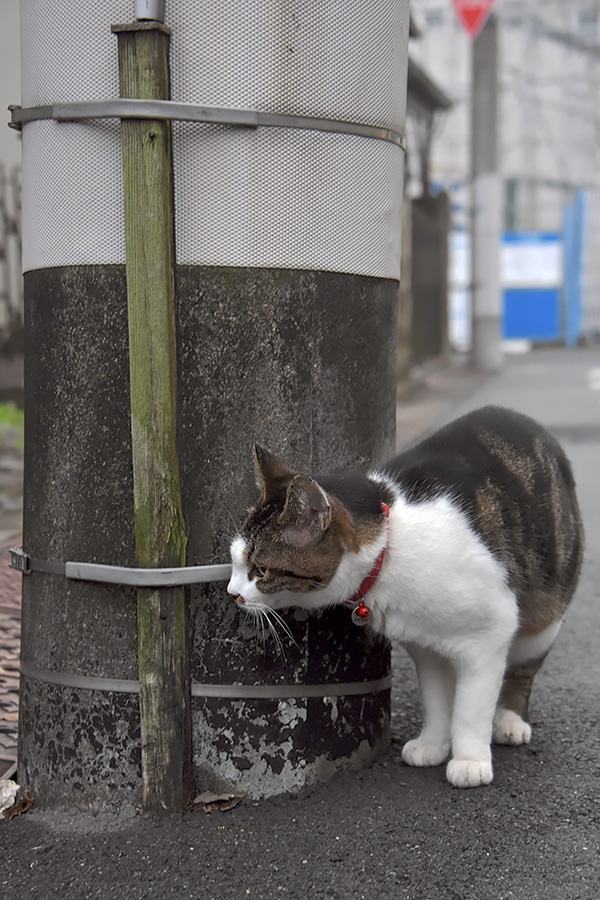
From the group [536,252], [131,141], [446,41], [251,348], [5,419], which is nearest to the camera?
[131,141]

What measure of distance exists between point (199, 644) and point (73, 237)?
110 centimetres

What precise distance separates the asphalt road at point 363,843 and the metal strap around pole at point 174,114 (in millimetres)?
1755

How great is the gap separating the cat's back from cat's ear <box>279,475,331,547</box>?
14.9 inches

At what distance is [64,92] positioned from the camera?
253cm

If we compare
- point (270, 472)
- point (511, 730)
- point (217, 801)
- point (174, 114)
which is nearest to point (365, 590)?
point (270, 472)

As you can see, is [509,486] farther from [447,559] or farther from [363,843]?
[363,843]

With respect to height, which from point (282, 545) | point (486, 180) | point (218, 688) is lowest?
point (218, 688)

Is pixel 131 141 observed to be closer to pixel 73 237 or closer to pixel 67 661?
pixel 73 237

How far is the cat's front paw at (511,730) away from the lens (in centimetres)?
315

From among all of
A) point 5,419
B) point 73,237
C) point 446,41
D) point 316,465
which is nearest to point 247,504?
point 316,465

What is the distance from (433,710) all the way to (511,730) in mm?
323

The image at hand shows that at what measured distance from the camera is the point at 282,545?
248 centimetres

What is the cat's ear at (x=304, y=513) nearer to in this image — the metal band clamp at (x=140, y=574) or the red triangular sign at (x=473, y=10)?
the metal band clamp at (x=140, y=574)

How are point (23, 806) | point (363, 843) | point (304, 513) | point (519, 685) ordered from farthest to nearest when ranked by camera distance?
point (519, 685) → point (23, 806) → point (363, 843) → point (304, 513)
